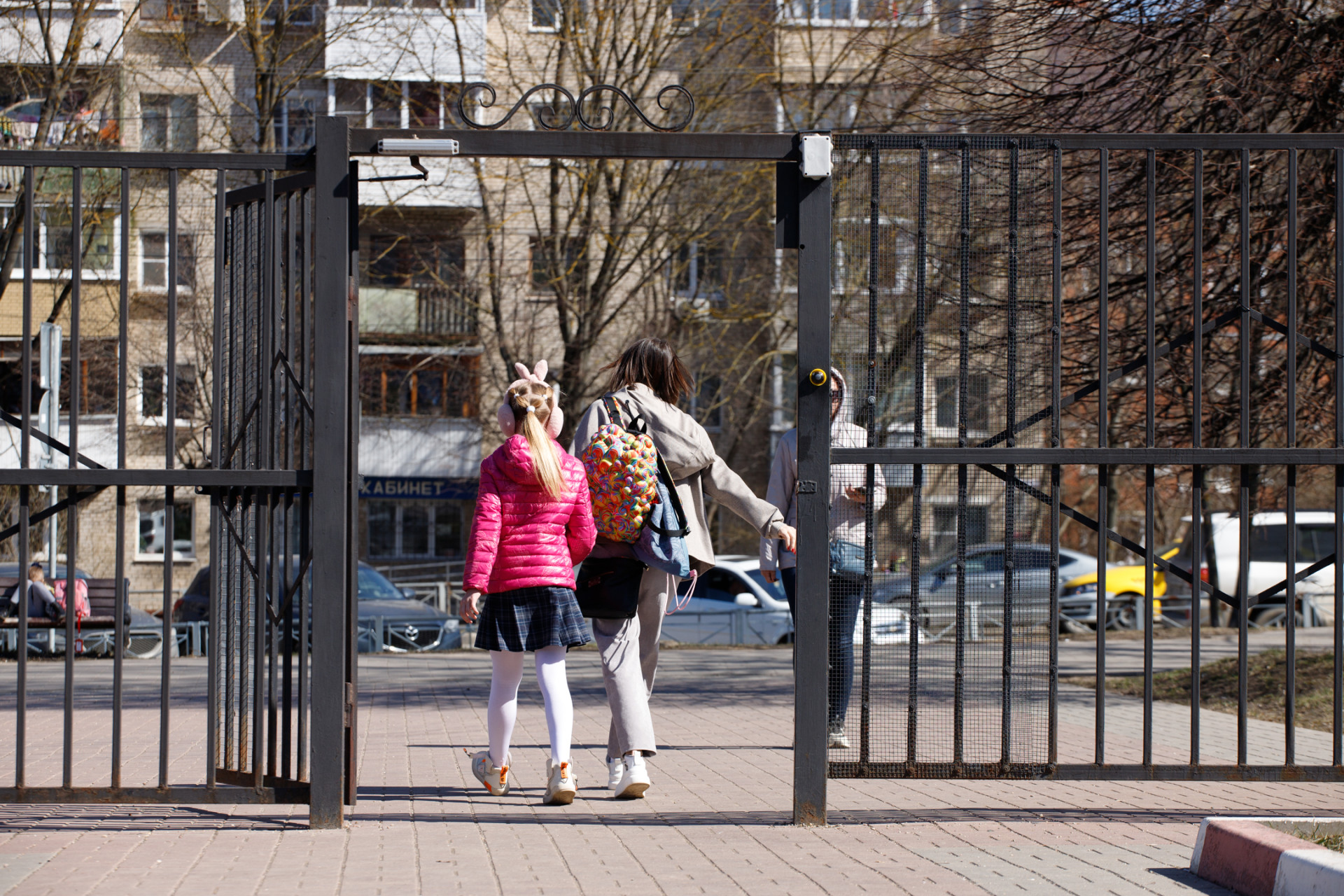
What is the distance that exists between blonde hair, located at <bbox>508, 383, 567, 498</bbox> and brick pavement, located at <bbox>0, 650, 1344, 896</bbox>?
1426 millimetres

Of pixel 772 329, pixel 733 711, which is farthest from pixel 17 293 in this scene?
pixel 733 711

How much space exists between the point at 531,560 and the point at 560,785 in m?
1.00

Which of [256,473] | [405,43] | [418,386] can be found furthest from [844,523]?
[418,386]

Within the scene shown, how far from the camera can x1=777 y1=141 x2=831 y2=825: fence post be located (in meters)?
5.74

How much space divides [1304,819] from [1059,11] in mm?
8133

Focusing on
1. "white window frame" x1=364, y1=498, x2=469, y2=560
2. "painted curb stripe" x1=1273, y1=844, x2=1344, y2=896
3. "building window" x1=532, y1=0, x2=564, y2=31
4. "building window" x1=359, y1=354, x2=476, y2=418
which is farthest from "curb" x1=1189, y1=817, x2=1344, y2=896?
"white window frame" x1=364, y1=498, x2=469, y2=560

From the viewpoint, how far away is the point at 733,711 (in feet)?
34.0

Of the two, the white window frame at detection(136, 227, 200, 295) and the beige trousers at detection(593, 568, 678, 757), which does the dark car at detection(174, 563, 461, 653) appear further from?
the beige trousers at detection(593, 568, 678, 757)

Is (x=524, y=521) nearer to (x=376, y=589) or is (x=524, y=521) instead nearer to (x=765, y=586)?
(x=376, y=589)

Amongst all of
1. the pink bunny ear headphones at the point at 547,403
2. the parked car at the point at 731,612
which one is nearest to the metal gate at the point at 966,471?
the pink bunny ear headphones at the point at 547,403

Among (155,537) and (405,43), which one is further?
(155,537)

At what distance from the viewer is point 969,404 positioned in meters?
6.04

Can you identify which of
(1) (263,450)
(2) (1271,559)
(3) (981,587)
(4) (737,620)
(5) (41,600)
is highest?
(1) (263,450)

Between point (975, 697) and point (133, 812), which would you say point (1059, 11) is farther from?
point (133, 812)
